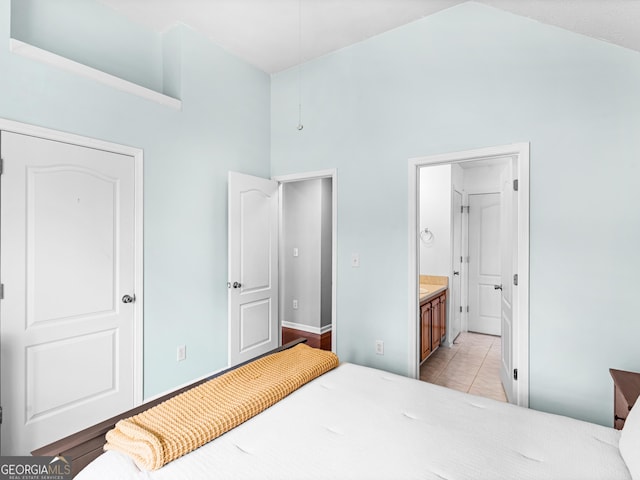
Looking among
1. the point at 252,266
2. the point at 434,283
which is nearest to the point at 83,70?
the point at 252,266

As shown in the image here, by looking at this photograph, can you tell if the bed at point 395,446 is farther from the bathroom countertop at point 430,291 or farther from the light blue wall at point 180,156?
the bathroom countertop at point 430,291

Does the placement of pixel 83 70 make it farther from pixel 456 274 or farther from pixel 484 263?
pixel 484 263

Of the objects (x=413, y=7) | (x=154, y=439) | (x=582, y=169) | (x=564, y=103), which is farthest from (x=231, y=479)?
(x=413, y=7)

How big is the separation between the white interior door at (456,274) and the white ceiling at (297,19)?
2348 millimetres

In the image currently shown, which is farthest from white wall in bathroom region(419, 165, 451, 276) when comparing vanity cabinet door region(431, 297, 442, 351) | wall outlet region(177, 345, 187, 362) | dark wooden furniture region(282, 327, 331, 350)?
wall outlet region(177, 345, 187, 362)

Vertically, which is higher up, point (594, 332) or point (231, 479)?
point (594, 332)

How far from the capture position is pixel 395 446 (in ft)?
3.95

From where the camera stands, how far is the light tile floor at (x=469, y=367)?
3.04 meters

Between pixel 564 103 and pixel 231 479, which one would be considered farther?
pixel 564 103

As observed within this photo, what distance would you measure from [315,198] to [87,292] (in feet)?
9.50

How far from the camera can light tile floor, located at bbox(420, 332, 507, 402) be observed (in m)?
3.04

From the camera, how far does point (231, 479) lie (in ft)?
3.43

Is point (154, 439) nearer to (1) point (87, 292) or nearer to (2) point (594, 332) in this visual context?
(1) point (87, 292)

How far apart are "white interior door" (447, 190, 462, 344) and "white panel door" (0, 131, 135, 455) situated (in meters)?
3.60
